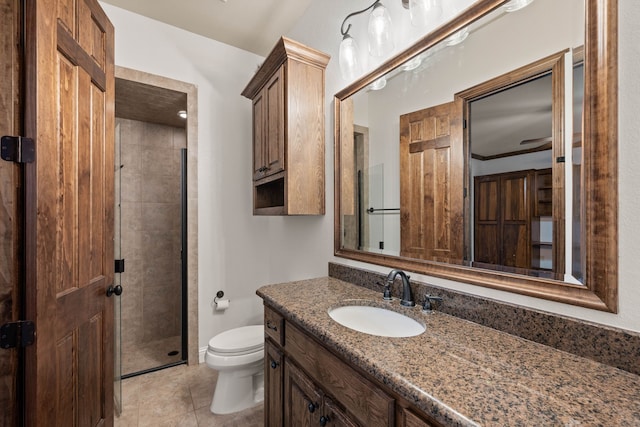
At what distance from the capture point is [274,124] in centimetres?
193

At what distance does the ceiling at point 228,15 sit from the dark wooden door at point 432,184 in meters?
1.54

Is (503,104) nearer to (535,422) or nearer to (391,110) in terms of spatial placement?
(391,110)

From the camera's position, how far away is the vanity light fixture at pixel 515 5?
95 cm

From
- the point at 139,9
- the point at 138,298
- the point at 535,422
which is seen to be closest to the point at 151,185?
the point at 138,298

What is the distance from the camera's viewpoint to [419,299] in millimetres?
1262

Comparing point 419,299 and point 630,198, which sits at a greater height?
point 630,198

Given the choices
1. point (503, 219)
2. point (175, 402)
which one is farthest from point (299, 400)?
point (175, 402)

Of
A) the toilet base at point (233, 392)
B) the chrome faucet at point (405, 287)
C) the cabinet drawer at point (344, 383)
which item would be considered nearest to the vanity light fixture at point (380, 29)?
the chrome faucet at point (405, 287)

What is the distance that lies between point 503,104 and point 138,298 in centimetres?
339

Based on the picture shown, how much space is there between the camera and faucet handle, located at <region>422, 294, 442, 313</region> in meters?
1.17

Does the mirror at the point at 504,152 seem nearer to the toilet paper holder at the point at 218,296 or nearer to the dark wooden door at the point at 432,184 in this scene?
the dark wooden door at the point at 432,184

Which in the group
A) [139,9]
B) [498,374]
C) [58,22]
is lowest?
[498,374]

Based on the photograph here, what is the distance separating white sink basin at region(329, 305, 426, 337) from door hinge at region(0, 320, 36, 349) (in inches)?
41.2

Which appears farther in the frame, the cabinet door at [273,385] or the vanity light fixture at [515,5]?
the cabinet door at [273,385]
